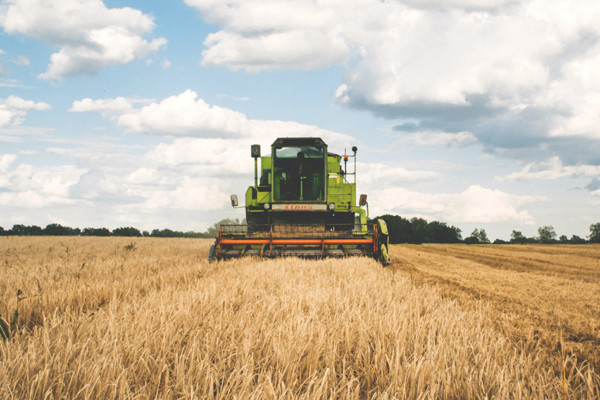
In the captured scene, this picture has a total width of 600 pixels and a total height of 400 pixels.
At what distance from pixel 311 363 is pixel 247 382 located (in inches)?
23.2

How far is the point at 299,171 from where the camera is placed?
40.3 feet

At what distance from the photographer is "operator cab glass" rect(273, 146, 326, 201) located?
12.3 metres

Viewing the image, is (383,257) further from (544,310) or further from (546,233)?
(546,233)

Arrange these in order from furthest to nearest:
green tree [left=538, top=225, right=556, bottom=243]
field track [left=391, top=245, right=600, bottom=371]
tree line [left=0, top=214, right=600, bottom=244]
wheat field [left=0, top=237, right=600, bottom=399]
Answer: green tree [left=538, top=225, right=556, bottom=243] → tree line [left=0, top=214, right=600, bottom=244] → field track [left=391, top=245, right=600, bottom=371] → wheat field [left=0, top=237, right=600, bottom=399]

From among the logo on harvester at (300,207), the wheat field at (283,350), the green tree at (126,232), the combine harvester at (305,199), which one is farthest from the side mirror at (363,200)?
the green tree at (126,232)

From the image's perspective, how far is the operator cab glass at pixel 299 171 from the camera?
1230 cm

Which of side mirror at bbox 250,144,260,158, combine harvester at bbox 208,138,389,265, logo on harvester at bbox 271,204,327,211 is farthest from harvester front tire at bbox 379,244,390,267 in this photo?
side mirror at bbox 250,144,260,158

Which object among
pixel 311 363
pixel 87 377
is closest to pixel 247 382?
pixel 311 363

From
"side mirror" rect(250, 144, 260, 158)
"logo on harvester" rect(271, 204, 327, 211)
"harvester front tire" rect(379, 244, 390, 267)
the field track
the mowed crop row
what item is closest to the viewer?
the mowed crop row

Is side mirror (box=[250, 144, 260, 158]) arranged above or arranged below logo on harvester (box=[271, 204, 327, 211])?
above

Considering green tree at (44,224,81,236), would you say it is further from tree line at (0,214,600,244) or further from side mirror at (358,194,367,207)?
side mirror at (358,194,367,207)

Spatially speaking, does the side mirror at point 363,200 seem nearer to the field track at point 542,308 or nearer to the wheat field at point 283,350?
the field track at point 542,308

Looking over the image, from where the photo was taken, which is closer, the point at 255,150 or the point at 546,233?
the point at 255,150

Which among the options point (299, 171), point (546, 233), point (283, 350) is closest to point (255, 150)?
point (299, 171)
